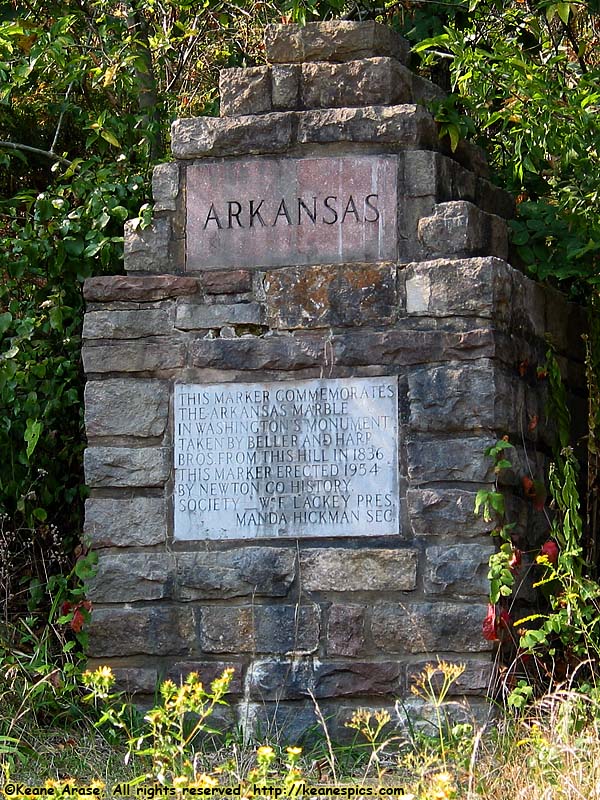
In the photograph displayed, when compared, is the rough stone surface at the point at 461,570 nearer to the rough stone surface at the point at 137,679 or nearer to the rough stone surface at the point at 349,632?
the rough stone surface at the point at 349,632

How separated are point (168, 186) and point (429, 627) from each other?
1.93 m

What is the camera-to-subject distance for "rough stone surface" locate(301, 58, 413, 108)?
5195 mm

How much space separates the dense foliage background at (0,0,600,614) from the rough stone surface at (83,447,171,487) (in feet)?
2.33

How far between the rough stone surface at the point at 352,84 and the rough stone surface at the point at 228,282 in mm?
707

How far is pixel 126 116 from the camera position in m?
7.03

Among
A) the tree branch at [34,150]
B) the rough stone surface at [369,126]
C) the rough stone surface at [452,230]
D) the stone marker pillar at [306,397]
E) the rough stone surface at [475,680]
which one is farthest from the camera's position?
the tree branch at [34,150]

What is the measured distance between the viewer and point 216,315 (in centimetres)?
514

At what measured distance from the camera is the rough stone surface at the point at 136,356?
5.16 m

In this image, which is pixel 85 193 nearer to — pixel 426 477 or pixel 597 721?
pixel 426 477

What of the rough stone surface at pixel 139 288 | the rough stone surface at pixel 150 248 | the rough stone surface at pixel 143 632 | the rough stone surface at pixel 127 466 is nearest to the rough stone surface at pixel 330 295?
the rough stone surface at pixel 139 288

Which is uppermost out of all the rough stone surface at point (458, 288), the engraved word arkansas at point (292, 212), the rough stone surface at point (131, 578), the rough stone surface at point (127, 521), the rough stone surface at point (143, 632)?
the engraved word arkansas at point (292, 212)

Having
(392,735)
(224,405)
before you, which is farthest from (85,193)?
(392,735)

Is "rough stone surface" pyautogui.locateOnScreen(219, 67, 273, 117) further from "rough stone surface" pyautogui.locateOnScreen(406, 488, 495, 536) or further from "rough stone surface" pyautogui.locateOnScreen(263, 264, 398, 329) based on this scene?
"rough stone surface" pyautogui.locateOnScreen(406, 488, 495, 536)

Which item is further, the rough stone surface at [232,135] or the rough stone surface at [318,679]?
the rough stone surface at [232,135]
